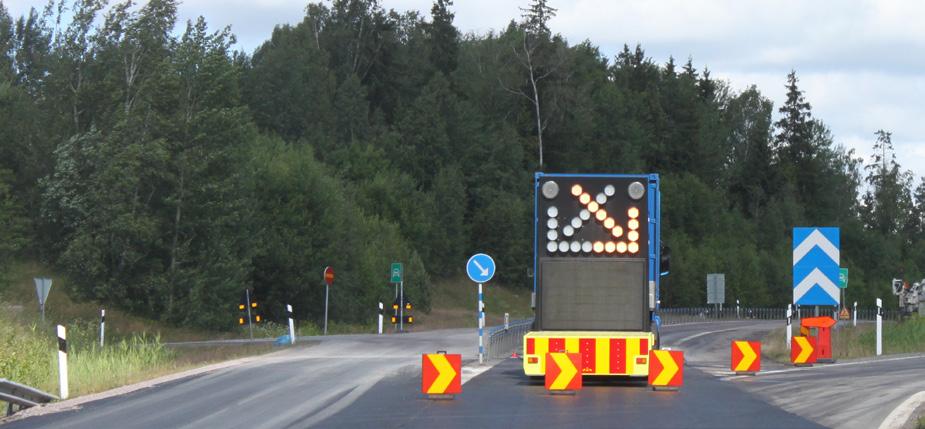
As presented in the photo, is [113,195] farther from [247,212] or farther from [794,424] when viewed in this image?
[794,424]

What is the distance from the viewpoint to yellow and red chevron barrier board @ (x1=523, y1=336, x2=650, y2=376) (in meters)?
21.8

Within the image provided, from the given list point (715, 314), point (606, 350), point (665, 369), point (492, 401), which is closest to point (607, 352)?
point (606, 350)

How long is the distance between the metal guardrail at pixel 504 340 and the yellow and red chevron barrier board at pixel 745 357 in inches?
347

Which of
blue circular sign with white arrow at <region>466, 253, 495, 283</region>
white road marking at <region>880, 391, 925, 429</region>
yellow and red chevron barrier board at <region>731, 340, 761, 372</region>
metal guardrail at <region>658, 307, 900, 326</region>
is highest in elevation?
blue circular sign with white arrow at <region>466, 253, 495, 283</region>

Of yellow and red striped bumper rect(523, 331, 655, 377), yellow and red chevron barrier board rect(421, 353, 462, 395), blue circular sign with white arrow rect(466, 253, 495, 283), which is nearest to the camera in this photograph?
yellow and red chevron barrier board rect(421, 353, 462, 395)

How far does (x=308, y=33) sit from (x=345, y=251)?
5014 cm

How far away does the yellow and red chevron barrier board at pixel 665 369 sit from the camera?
2102 centimetres

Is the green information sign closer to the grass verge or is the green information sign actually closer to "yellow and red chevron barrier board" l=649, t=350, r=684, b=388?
the grass verge

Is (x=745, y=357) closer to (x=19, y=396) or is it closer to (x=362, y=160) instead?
(x=19, y=396)

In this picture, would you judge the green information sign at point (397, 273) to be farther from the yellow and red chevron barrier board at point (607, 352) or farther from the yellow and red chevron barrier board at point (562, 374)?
the yellow and red chevron barrier board at point (562, 374)

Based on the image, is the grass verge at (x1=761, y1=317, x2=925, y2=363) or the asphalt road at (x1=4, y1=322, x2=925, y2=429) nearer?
the asphalt road at (x1=4, y1=322, x2=925, y2=429)

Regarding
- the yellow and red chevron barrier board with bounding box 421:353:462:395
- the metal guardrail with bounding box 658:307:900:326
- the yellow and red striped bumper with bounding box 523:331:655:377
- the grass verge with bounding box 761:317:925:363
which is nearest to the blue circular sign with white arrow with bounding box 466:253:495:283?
the yellow and red striped bumper with bounding box 523:331:655:377

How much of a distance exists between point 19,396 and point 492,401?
686cm

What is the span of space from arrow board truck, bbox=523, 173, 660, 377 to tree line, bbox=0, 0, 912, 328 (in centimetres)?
3957
